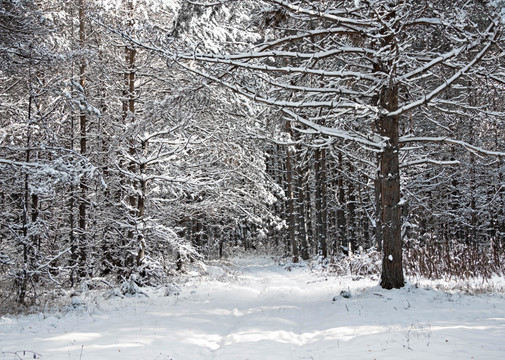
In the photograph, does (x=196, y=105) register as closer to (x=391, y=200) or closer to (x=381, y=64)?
(x=381, y=64)

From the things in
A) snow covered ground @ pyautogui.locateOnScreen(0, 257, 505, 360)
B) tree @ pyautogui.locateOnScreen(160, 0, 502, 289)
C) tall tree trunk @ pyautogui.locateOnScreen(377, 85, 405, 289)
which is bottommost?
snow covered ground @ pyautogui.locateOnScreen(0, 257, 505, 360)

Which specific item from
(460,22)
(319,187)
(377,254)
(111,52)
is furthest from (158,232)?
(319,187)

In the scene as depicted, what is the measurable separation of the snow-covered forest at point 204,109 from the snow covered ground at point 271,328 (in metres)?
1.00

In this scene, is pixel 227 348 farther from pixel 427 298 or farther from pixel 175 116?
pixel 175 116

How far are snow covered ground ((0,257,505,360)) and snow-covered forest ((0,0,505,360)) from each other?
39.5 inches

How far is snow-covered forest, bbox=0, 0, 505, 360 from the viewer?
791 cm

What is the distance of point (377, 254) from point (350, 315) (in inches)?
250

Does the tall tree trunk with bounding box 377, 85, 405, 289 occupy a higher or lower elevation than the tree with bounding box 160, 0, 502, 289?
lower

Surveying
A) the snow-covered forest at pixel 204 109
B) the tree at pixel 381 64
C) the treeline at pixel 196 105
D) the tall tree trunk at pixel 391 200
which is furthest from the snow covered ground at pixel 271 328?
the tree at pixel 381 64

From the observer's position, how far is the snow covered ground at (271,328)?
17.1 feet

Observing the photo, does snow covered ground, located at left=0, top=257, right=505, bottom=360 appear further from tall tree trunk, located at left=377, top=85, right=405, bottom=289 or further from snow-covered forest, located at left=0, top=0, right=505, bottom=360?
snow-covered forest, located at left=0, top=0, right=505, bottom=360

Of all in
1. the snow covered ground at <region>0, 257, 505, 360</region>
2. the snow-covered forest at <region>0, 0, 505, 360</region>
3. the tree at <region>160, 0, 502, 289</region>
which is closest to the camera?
the snow covered ground at <region>0, 257, 505, 360</region>

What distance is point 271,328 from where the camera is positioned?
23.1ft

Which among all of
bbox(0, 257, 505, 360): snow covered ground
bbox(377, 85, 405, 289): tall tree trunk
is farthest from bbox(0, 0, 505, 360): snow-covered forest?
bbox(0, 257, 505, 360): snow covered ground
